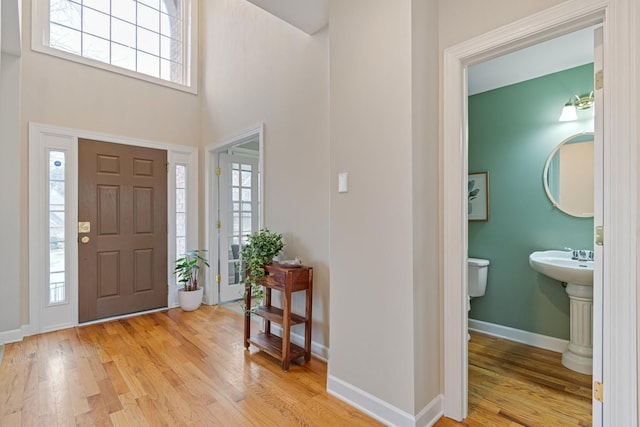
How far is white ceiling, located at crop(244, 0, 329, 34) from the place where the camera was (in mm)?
2234

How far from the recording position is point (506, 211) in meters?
2.95

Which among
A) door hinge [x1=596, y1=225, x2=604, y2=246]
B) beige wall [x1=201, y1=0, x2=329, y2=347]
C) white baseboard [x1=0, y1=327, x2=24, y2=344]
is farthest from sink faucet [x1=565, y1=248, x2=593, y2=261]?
white baseboard [x1=0, y1=327, x2=24, y2=344]

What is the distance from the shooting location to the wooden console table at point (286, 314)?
230 centimetres

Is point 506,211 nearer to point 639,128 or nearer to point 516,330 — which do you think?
point 516,330

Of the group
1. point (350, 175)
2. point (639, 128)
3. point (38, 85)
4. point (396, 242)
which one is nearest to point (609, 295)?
point (639, 128)

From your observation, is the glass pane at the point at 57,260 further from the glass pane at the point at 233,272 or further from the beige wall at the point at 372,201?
the beige wall at the point at 372,201

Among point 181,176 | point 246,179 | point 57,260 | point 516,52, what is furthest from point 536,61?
point 57,260

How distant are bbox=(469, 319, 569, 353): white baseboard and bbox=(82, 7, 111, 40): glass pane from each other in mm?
5270

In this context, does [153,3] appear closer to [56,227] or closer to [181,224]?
[181,224]

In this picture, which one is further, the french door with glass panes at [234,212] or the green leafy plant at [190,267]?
the french door with glass panes at [234,212]

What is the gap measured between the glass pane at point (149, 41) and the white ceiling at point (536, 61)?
3838mm

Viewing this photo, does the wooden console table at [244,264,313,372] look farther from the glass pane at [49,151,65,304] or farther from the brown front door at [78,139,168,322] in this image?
the glass pane at [49,151,65,304]

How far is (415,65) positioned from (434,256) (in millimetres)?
1059

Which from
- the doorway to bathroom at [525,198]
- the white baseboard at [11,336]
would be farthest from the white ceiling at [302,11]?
the white baseboard at [11,336]
